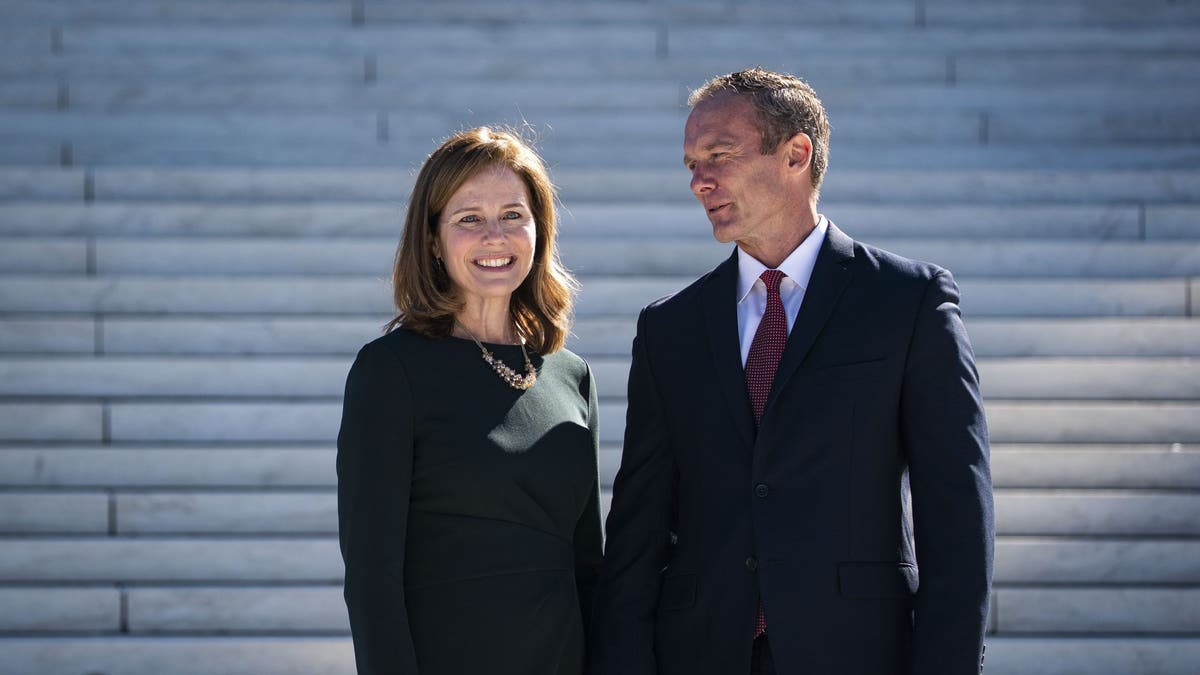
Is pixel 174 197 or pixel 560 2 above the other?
pixel 560 2

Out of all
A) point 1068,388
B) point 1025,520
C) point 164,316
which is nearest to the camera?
point 1025,520

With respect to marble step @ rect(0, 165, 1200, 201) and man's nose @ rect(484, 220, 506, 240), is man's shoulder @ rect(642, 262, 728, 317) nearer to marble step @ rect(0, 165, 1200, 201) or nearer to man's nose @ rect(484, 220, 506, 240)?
man's nose @ rect(484, 220, 506, 240)

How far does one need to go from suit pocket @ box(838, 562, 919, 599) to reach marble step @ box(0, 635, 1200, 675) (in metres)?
2.23

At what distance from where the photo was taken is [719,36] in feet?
26.8

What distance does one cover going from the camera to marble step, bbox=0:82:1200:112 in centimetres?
745

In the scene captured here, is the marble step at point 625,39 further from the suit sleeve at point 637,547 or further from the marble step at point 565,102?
the suit sleeve at point 637,547

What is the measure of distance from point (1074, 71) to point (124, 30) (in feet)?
19.3

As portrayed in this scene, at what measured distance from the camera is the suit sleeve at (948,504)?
2.46 meters

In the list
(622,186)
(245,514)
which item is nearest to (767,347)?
(245,514)

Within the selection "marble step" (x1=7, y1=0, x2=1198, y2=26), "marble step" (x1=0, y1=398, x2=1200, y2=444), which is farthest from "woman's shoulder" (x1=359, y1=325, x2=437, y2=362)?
"marble step" (x1=7, y1=0, x2=1198, y2=26)

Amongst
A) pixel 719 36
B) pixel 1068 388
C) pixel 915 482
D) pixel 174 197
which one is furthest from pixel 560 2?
pixel 915 482

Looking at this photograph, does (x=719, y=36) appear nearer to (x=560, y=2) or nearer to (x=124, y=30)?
(x=560, y=2)

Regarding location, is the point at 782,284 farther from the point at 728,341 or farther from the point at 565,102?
the point at 565,102

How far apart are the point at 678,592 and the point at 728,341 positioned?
0.54 m
